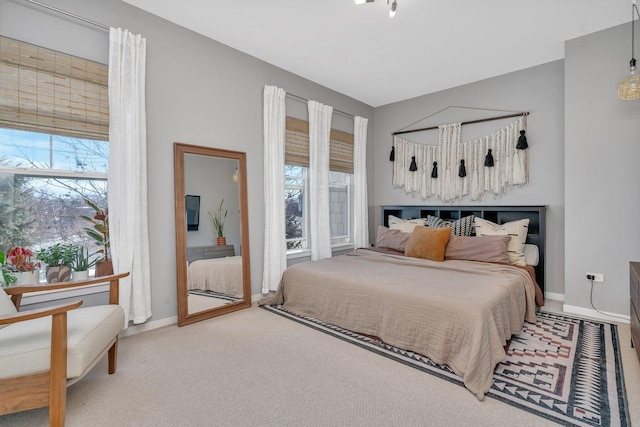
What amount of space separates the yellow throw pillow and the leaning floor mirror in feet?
6.46

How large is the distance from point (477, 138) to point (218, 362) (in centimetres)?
412

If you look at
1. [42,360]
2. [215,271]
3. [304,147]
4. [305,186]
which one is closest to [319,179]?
[305,186]

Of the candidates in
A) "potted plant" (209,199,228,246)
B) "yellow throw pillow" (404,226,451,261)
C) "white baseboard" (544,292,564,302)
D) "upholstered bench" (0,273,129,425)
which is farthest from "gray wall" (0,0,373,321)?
"white baseboard" (544,292,564,302)

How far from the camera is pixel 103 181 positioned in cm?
262

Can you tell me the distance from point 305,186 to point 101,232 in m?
2.42

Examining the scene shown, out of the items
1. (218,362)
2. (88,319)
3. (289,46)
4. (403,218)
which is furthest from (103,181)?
(403,218)

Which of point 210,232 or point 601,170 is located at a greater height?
point 601,170

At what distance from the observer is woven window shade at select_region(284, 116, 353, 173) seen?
3.95m

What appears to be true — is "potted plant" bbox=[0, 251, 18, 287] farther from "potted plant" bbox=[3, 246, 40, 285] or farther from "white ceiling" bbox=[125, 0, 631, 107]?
"white ceiling" bbox=[125, 0, 631, 107]

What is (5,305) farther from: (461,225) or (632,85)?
(632,85)

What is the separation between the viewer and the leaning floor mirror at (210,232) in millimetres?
2949

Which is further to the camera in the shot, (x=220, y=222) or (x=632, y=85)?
(x=220, y=222)

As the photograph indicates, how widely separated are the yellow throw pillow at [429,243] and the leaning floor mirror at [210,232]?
1.97 metres

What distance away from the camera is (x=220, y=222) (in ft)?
10.8
